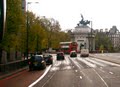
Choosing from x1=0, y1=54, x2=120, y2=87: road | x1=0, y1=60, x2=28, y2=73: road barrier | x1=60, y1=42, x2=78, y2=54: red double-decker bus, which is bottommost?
x1=0, y1=54, x2=120, y2=87: road

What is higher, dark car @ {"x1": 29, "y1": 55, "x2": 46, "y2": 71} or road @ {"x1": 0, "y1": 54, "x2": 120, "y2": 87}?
dark car @ {"x1": 29, "y1": 55, "x2": 46, "y2": 71}

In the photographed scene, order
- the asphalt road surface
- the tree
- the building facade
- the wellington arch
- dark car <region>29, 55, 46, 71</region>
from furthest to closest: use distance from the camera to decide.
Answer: the building facade → the wellington arch → dark car <region>29, 55, 46, 71</region> → the tree → the asphalt road surface

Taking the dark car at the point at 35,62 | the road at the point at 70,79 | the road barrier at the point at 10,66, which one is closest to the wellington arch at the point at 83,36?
the road barrier at the point at 10,66

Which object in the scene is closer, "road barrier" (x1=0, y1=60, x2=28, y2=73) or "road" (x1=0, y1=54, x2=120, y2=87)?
"road" (x1=0, y1=54, x2=120, y2=87)

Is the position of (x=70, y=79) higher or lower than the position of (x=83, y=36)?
lower

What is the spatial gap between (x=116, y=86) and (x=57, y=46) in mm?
129222

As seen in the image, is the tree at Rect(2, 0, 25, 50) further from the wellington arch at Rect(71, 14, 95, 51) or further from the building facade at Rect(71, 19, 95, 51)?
the building facade at Rect(71, 19, 95, 51)

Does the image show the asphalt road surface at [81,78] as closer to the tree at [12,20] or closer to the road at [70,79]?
the road at [70,79]

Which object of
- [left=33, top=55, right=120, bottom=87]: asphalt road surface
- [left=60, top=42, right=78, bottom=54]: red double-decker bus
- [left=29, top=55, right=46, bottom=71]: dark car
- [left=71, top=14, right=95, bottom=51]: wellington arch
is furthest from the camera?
[left=71, top=14, right=95, bottom=51]: wellington arch

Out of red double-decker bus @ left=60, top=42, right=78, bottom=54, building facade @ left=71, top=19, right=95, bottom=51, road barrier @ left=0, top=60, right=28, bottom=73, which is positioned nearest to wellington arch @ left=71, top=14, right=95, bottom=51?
building facade @ left=71, top=19, right=95, bottom=51

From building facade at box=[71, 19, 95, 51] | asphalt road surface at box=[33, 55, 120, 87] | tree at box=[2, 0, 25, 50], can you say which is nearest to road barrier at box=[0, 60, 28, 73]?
tree at box=[2, 0, 25, 50]

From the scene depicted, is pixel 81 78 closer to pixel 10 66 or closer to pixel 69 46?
pixel 10 66

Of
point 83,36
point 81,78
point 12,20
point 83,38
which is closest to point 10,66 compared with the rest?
point 12,20

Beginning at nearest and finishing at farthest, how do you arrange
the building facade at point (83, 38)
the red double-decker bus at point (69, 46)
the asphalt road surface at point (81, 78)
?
the asphalt road surface at point (81, 78) → the red double-decker bus at point (69, 46) → the building facade at point (83, 38)
